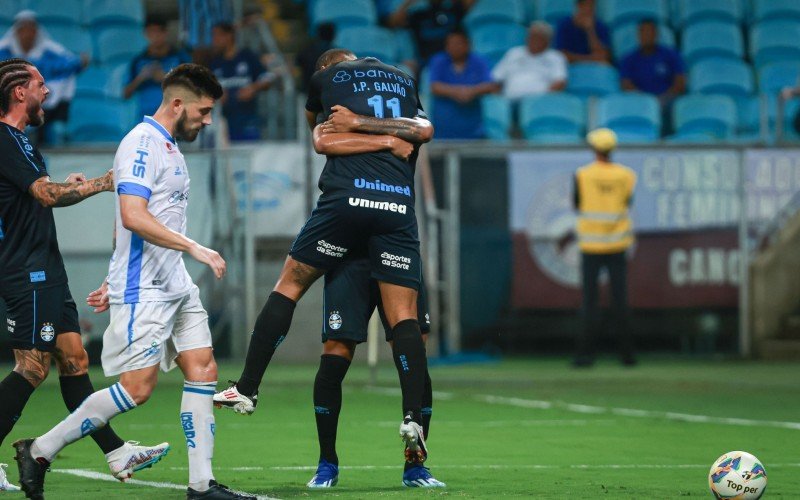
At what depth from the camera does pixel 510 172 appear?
1641 cm

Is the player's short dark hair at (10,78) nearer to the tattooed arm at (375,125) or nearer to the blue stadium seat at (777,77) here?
the tattooed arm at (375,125)

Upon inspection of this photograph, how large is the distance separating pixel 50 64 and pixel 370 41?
14.7 ft

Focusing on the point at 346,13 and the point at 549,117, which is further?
the point at 346,13

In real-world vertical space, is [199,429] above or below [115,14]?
below

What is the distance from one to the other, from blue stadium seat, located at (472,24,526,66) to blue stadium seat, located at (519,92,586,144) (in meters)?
1.88

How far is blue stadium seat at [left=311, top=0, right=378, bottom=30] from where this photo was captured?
19.5 m

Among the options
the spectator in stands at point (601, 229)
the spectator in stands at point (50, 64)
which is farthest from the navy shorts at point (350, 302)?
the spectator in stands at point (50, 64)

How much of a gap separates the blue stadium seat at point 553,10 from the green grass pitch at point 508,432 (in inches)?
228

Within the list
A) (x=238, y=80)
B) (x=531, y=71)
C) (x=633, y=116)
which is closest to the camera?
(x=238, y=80)

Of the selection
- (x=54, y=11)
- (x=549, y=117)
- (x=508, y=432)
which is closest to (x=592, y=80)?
(x=549, y=117)

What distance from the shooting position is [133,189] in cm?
684

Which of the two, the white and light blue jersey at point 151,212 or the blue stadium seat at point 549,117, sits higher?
the blue stadium seat at point 549,117

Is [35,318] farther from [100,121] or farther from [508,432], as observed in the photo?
[100,121]

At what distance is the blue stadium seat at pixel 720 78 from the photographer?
19109 millimetres
